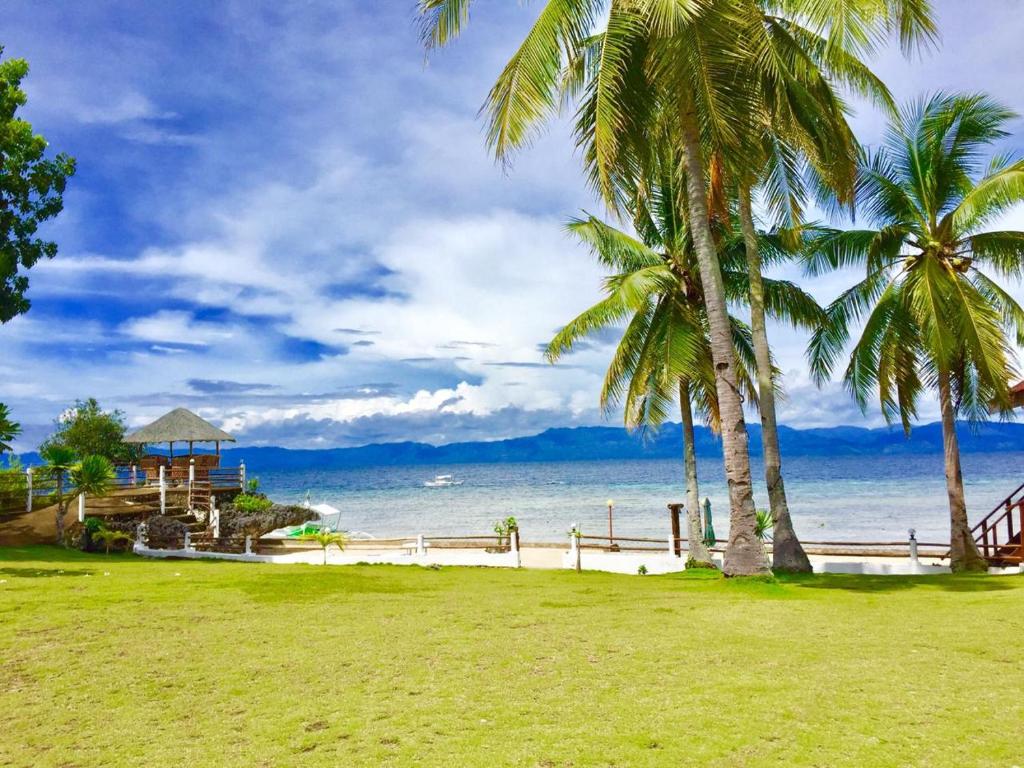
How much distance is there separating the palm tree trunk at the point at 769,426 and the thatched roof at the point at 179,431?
25.7 metres

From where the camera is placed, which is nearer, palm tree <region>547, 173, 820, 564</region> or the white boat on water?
palm tree <region>547, 173, 820, 564</region>

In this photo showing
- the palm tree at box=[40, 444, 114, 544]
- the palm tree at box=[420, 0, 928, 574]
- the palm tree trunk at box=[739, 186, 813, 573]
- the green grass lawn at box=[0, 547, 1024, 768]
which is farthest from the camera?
the palm tree at box=[40, 444, 114, 544]

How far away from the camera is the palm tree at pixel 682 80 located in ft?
37.0

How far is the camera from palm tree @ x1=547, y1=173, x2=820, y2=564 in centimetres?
1692

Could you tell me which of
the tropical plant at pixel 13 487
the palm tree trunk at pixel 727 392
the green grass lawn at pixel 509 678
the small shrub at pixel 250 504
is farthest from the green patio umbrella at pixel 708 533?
the tropical plant at pixel 13 487

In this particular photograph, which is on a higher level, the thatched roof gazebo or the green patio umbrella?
the thatched roof gazebo

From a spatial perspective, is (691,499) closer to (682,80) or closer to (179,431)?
(682,80)

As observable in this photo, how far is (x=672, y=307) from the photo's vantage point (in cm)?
1739

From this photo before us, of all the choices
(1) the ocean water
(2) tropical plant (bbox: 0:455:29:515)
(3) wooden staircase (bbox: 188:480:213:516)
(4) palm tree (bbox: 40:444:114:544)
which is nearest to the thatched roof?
(3) wooden staircase (bbox: 188:480:213:516)

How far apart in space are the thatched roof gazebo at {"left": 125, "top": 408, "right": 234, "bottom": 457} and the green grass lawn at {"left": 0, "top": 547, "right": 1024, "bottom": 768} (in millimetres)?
22511

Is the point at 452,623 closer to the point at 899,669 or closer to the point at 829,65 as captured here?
the point at 899,669

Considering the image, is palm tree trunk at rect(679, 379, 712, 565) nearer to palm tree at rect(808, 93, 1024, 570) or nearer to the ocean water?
palm tree at rect(808, 93, 1024, 570)

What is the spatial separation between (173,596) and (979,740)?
33.0ft

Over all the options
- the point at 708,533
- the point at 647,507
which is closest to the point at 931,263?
the point at 708,533
